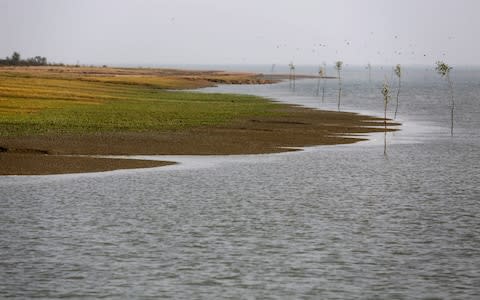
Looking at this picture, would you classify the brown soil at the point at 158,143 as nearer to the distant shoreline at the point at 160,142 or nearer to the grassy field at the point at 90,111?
the distant shoreline at the point at 160,142

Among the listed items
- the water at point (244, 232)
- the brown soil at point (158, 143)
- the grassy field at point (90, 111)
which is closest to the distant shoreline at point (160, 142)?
the brown soil at point (158, 143)

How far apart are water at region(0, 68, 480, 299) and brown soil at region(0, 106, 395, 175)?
329 centimetres

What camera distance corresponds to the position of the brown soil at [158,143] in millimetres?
47031

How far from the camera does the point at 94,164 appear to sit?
47312mm

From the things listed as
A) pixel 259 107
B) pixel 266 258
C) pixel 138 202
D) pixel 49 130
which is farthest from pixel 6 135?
pixel 259 107

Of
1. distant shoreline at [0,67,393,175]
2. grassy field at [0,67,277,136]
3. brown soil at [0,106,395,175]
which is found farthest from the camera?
grassy field at [0,67,277,136]

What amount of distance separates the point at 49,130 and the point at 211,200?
94.2 feet

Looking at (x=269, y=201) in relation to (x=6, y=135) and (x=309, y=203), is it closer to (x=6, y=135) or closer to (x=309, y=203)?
(x=309, y=203)

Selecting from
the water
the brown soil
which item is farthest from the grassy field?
the water

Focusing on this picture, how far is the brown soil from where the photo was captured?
4703cm

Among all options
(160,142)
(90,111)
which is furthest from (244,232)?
(90,111)

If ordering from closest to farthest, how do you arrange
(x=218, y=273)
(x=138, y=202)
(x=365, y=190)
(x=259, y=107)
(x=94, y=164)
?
1. (x=218, y=273)
2. (x=138, y=202)
3. (x=365, y=190)
4. (x=94, y=164)
5. (x=259, y=107)

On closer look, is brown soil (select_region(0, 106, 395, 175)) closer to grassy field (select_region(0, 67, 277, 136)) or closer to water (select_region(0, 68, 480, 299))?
water (select_region(0, 68, 480, 299))

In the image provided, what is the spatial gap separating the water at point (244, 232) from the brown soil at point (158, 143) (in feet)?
10.8
